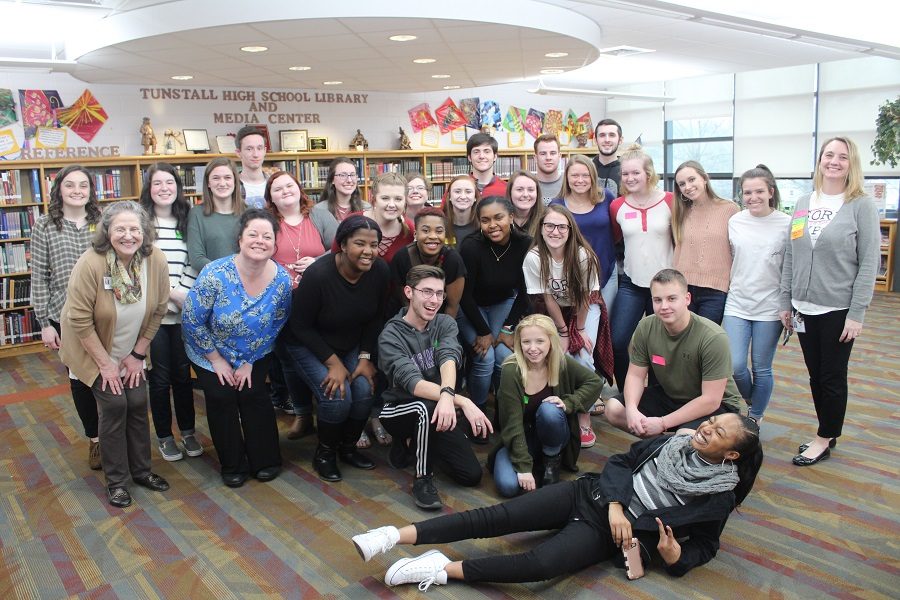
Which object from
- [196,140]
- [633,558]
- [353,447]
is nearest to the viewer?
[633,558]

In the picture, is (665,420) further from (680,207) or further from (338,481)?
(338,481)

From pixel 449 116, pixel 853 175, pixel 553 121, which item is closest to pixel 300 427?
pixel 853 175

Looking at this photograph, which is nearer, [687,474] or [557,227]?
[687,474]

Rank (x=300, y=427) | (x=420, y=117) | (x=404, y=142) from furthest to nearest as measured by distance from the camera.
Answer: (x=420, y=117) → (x=404, y=142) → (x=300, y=427)

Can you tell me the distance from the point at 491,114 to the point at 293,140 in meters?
3.30

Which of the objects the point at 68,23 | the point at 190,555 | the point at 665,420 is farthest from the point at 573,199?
the point at 68,23

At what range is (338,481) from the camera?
3.30m

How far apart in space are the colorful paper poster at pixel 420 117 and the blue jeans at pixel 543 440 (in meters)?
6.75

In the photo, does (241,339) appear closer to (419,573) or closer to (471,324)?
(471,324)

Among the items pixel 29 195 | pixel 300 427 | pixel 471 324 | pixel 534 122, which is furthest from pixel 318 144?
pixel 471 324

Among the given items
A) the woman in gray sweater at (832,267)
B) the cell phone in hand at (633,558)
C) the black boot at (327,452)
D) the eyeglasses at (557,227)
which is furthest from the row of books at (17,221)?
the woman in gray sweater at (832,267)

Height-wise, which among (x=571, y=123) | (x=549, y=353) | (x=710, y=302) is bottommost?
(x=549, y=353)

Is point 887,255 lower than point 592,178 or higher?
lower

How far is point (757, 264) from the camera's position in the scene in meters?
3.34
